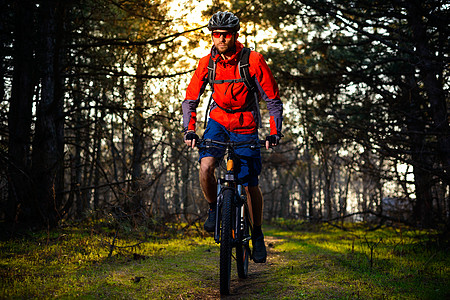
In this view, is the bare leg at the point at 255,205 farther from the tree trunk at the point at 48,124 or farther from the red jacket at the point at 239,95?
the tree trunk at the point at 48,124

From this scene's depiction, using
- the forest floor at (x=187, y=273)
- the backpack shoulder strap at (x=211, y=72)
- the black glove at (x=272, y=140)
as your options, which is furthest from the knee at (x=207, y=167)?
the forest floor at (x=187, y=273)

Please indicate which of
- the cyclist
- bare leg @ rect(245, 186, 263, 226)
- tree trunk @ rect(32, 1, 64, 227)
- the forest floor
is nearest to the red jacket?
the cyclist

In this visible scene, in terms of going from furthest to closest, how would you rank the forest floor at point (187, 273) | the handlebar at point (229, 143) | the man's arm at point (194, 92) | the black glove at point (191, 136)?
the man's arm at point (194, 92) → the black glove at point (191, 136) → the handlebar at point (229, 143) → the forest floor at point (187, 273)

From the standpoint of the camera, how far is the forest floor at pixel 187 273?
3.25m

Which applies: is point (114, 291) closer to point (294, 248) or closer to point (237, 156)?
point (237, 156)

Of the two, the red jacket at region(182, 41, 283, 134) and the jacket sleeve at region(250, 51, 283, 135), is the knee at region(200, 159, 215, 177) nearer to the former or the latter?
the red jacket at region(182, 41, 283, 134)

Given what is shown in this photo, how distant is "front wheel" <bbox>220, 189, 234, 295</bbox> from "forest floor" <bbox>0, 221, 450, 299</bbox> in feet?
0.49

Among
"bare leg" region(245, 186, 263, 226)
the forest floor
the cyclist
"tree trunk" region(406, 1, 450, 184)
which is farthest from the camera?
"tree trunk" region(406, 1, 450, 184)

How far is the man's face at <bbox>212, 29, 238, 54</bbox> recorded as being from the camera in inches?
153

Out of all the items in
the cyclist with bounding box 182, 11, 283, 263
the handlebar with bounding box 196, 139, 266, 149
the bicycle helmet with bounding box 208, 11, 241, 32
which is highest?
the bicycle helmet with bounding box 208, 11, 241, 32

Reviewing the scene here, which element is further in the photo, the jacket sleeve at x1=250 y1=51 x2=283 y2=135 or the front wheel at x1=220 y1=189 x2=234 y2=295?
the jacket sleeve at x1=250 y1=51 x2=283 y2=135

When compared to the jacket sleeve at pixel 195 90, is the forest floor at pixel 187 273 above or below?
below

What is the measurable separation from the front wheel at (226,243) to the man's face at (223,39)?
1.57m

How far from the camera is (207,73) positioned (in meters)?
4.24
